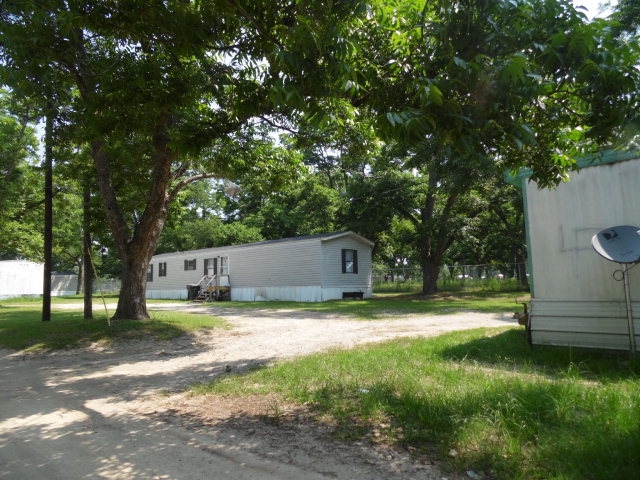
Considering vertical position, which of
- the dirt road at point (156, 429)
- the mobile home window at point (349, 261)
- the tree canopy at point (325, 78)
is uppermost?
the tree canopy at point (325, 78)

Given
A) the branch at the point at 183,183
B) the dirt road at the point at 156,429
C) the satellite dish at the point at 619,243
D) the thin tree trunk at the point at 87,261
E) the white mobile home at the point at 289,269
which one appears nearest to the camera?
the dirt road at the point at 156,429

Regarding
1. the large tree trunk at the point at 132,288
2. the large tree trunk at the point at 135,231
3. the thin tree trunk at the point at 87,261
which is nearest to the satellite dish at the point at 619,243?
the large tree trunk at the point at 135,231

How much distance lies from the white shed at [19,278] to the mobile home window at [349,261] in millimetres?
24285

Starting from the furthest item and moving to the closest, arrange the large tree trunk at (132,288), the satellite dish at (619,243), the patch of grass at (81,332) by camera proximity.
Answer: the large tree trunk at (132,288) → the patch of grass at (81,332) → the satellite dish at (619,243)

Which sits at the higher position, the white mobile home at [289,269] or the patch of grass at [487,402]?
the white mobile home at [289,269]

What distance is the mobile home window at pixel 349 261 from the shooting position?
2484 centimetres

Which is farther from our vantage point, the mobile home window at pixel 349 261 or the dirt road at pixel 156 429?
the mobile home window at pixel 349 261

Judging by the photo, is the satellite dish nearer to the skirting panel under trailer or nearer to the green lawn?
the skirting panel under trailer

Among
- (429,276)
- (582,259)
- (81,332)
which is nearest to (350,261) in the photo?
(429,276)

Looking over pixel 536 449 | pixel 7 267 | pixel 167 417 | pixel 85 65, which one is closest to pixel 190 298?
pixel 7 267

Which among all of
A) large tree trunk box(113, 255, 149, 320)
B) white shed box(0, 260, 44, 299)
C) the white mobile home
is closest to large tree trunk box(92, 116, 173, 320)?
Result: large tree trunk box(113, 255, 149, 320)

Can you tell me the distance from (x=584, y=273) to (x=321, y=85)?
5.02 metres

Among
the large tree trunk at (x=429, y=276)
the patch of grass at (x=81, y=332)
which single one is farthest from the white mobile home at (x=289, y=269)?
the patch of grass at (x=81, y=332)

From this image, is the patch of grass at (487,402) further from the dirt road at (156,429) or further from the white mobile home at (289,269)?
the white mobile home at (289,269)
